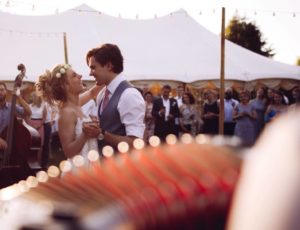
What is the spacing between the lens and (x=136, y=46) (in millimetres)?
16922

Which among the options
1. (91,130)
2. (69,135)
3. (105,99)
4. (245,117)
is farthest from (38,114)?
(91,130)

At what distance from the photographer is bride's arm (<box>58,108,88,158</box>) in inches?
126

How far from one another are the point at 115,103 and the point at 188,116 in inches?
280

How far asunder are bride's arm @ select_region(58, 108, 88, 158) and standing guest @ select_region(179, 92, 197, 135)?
6778 mm

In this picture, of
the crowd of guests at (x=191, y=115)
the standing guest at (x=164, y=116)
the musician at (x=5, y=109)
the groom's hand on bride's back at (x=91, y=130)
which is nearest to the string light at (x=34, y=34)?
the crowd of guests at (x=191, y=115)

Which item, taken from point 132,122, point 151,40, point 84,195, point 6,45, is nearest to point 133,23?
point 151,40

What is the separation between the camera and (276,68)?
17.2 meters

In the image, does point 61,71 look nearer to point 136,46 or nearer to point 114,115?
point 114,115

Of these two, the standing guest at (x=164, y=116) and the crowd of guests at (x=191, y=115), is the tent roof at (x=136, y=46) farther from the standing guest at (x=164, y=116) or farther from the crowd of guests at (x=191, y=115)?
the standing guest at (x=164, y=116)

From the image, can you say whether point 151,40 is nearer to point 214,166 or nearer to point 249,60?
point 249,60

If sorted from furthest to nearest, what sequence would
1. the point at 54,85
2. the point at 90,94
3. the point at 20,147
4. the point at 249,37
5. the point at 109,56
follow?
1. the point at 249,37
2. the point at 20,147
3. the point at 90,94
4. the point at 54,85
5. the point at 109,56

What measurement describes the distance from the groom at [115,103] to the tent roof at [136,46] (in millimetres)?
11407

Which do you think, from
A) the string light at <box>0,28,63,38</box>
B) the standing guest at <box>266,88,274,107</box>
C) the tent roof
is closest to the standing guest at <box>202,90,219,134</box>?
the standing guest at <box>266,88,274,107</box>

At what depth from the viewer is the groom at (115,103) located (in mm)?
3133
